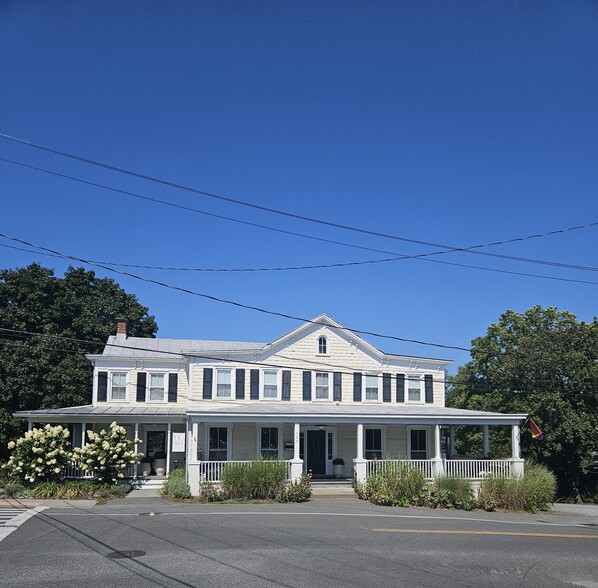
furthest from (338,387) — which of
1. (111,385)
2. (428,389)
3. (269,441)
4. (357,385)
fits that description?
(111,385)

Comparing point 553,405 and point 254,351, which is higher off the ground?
point 254,351

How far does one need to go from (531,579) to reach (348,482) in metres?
16.7

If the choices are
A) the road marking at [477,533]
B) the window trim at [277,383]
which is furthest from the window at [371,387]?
the road marking at [477,533]

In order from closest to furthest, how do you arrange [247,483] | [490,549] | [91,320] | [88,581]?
[88,581], [490,549], [247,483], [91,320]

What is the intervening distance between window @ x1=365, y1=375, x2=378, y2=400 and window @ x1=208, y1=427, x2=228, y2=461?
7.24m

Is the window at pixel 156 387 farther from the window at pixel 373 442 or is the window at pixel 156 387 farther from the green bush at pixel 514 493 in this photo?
the green bush at pixel 514 493

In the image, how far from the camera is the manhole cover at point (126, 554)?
1255 centimetres

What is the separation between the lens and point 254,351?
31.6 meters

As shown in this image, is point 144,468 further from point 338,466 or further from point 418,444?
point 418,444

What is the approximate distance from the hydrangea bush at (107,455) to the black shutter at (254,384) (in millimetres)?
6849

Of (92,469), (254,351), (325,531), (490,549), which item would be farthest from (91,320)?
(490,549)

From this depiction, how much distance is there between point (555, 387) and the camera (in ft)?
118

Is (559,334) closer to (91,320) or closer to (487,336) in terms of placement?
(487,336)

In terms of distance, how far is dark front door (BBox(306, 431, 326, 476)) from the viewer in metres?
30.9
